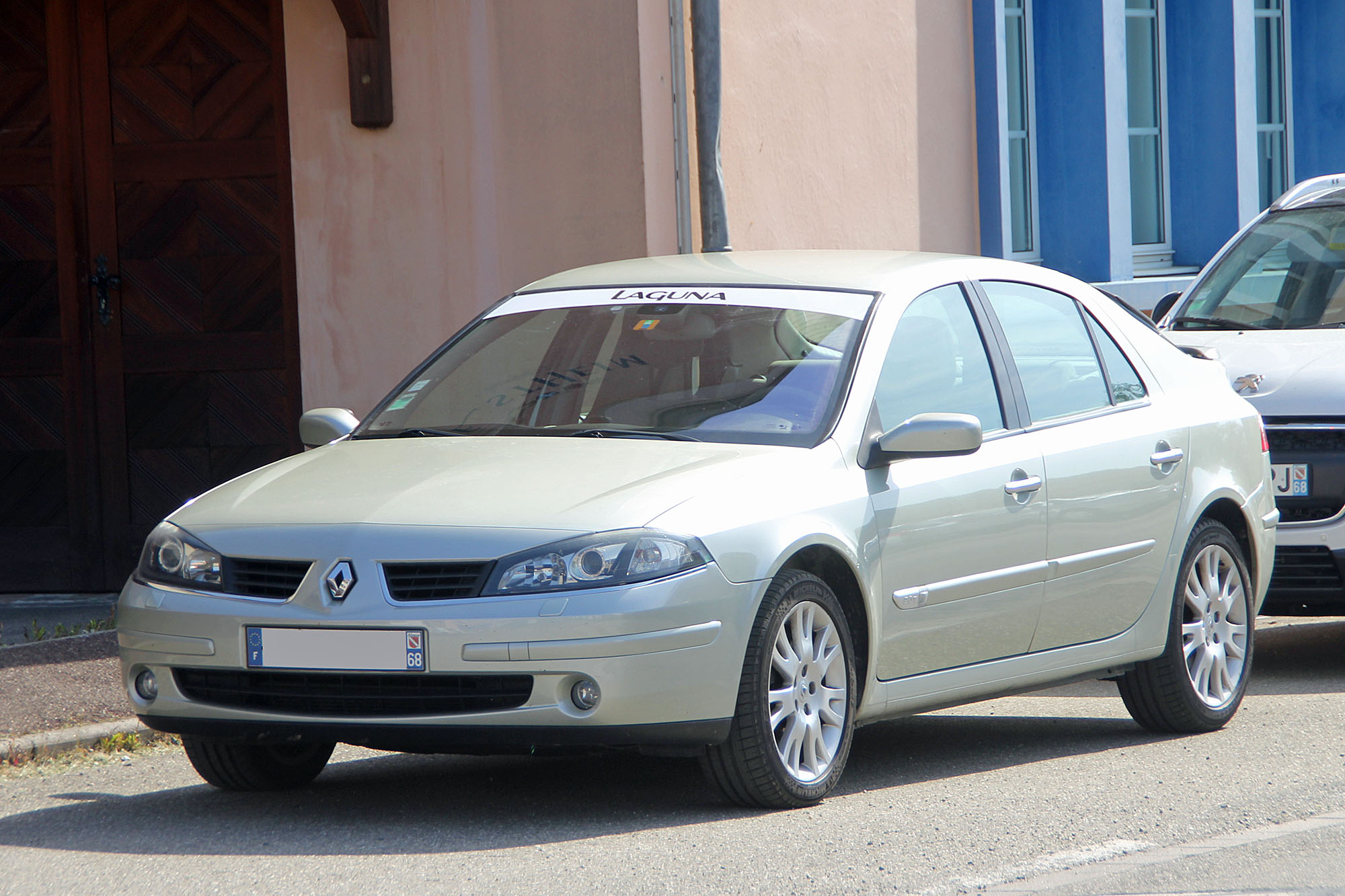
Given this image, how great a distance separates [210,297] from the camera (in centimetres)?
1062

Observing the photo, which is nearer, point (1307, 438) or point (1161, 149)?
point (1307, 438)

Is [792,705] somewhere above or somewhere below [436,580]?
below

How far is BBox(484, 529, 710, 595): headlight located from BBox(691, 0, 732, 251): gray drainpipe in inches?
199

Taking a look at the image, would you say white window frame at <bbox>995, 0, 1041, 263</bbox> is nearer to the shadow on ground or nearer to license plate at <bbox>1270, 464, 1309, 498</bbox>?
license plate at <bbox>1270, 464, 1309, 498</bbox>

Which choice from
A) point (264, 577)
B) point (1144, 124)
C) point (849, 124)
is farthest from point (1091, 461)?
point (1144, 124)

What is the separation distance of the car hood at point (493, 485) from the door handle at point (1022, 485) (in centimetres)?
90

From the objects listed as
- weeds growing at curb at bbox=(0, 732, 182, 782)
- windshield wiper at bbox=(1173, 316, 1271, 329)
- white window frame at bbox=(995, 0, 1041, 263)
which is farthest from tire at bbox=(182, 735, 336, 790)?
white window frame at bbox=(995, 0, 1041, 263)

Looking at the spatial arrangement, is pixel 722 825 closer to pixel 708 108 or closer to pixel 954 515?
pixel 954 515

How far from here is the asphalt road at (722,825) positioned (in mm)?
4805

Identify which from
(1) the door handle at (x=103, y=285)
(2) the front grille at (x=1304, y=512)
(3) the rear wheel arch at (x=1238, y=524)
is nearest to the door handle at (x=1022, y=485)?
(3) the rear wheel arch at (x=1238, y=524)

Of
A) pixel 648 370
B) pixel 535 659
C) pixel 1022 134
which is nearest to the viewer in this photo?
pixel 535 659

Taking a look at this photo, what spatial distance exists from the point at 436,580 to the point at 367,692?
1.18ft

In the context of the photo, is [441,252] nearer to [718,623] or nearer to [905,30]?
[905,30]

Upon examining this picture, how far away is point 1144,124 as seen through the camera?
52.4ft
